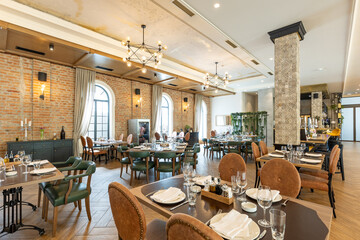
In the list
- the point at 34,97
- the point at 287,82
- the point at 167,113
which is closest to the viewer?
the point at 287,82

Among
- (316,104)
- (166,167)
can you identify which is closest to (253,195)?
(166,167)

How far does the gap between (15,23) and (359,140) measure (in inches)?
823

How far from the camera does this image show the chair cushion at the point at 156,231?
4.83 feet

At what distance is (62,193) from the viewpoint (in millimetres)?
2449

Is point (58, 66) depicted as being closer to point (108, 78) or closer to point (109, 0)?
point (108, 78)

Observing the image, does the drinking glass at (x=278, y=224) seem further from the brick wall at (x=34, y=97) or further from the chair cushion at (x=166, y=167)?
the brick wall at (x=34, y=97)

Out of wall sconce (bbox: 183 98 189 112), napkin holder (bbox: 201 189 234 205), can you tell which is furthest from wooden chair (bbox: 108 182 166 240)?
wall sconce (bbox: 183 98 189 112)

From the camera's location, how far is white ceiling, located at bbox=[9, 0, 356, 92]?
3.35 m

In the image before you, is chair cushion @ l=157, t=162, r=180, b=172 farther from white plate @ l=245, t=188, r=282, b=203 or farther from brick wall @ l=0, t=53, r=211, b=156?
brick wall @ l=0, t=53, r=211, b=156

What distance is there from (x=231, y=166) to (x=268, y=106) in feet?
31.8

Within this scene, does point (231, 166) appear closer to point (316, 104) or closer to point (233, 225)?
point (233, 225)

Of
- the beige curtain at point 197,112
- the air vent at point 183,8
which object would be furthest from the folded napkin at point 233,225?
the beige curtain at point 197,112

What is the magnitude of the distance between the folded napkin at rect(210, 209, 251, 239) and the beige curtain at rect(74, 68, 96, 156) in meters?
6.51

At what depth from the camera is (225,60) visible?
24.0 feet
